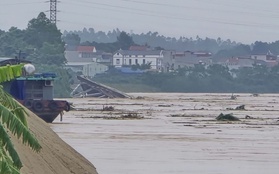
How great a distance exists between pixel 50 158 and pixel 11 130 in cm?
1122

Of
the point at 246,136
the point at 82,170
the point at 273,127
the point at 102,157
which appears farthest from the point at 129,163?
the point at 273,127

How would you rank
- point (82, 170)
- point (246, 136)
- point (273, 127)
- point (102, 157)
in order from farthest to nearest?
point (273, 127) < point (246, 136) < point (102, 157) < point (82, 170)

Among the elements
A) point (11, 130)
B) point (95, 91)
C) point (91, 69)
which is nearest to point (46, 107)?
point (11, 130)

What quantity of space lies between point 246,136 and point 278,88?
128 m

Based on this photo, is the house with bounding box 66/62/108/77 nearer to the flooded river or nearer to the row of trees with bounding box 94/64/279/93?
the row of trees with bounding box 94/64/279/93

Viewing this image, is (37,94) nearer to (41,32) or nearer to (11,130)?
(11,130)

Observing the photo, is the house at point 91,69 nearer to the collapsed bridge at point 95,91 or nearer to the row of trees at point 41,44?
the row of trees at point 41,44

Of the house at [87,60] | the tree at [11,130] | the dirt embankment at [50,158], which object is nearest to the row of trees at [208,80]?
the house at [87,60]

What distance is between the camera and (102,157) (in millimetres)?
30438

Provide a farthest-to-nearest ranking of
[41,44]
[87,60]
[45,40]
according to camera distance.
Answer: [87,60] → [45,40] → [41,44]

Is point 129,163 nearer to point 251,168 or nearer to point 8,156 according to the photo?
point 251,168

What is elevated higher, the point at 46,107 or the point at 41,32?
the point at 41,32

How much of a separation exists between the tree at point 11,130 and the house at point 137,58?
16926cm

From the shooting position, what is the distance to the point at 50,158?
2359cm
